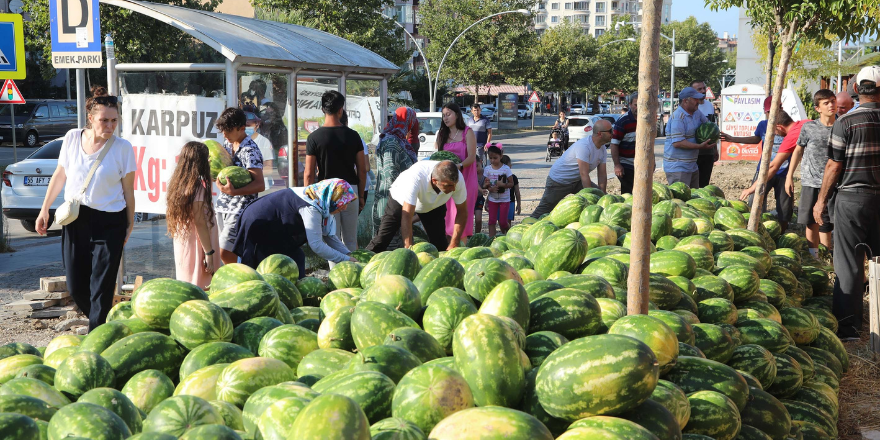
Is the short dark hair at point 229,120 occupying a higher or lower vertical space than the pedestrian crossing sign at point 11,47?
lower

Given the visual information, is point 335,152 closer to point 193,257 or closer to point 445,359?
point 193,257

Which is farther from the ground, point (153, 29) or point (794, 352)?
point (153, 29)

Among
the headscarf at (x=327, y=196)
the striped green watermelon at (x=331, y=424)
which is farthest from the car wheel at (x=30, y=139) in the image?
the striped green watermelon at (x=331, y=424)

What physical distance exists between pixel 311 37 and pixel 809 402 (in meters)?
7.93

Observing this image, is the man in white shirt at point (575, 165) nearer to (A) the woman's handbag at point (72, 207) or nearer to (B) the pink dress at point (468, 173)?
(B) the pink dress at point (468, 173)

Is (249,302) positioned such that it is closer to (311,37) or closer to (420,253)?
(420,253)

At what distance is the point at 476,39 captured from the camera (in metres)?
50.4

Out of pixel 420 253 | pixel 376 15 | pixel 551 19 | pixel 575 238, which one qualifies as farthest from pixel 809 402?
pixel 551 19

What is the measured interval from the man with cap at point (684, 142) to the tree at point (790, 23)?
214 cm

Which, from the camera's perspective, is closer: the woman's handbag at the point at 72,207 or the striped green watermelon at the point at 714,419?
the striped green watermelon at the point at 714,419

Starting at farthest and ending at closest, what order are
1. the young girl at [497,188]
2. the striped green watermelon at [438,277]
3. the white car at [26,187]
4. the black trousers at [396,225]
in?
the white car at [26,187] → the young girl at [497,188] → the black trousers at [396,225] → the striped green watermelon at [438,277]

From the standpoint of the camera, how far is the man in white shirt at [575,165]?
29.0ft

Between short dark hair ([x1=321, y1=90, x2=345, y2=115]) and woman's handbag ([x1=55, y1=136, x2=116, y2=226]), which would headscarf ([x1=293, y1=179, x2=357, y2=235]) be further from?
short dark hair ([x1=321, y1=90, x2=345, y2=115])

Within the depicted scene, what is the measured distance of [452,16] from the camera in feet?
172
